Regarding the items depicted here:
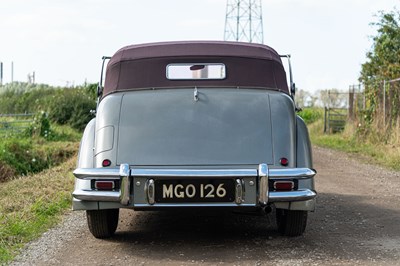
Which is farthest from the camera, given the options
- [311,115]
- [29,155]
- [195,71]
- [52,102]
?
[311,115]

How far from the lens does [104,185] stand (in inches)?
251

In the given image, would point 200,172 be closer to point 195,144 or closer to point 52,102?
point 195,144

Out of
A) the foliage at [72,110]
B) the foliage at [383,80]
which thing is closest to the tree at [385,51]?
the foliage at [383,80]

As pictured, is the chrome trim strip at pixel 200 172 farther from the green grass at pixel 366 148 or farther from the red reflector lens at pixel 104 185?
the green grass at pixel 366 148

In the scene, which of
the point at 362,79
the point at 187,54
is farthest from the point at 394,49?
the point at 187,54

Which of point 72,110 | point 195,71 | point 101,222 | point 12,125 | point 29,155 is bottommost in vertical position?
point 29,155

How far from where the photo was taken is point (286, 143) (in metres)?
6.57

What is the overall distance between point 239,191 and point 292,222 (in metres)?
0.95

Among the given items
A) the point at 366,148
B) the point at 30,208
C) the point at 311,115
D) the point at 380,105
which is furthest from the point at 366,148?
the point at 311,115

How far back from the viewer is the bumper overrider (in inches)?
246

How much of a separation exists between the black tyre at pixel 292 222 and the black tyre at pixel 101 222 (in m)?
1.56

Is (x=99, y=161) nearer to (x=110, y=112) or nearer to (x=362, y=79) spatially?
(x=110, y=112)

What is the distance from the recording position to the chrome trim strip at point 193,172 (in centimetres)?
622

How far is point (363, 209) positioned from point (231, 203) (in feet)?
10.5
